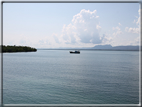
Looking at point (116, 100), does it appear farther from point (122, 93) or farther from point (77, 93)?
point (77, 93)

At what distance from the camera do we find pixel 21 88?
8.55 metres

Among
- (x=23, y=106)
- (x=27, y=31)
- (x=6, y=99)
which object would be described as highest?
(x=27, y=31)

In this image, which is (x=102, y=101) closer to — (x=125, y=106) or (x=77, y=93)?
(x=77, y=93)

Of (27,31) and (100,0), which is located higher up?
(27,31)

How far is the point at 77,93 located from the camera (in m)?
7.56

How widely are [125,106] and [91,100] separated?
3285mm

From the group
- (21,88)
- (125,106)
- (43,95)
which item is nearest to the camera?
(125,106)

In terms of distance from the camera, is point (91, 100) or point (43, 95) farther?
point (43, 95)

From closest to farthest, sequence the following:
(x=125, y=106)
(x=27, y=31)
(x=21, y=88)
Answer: (x=125, y=106), (x=21, y=88), (x=27, y=31)

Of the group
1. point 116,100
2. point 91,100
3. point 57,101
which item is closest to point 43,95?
point 57,101

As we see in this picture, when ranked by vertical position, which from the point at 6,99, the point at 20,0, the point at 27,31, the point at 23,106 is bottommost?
the point at 6,99

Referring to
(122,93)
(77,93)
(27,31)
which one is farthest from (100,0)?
(27,31)

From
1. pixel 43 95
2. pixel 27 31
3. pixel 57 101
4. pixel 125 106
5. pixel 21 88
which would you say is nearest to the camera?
pixel 125 106

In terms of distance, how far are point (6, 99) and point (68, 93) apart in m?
2.82
